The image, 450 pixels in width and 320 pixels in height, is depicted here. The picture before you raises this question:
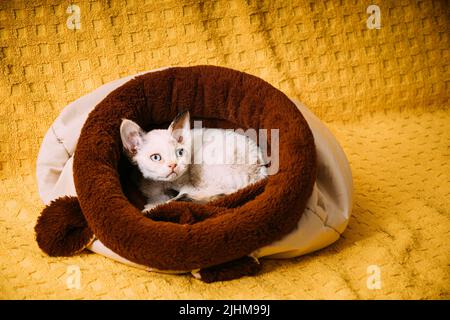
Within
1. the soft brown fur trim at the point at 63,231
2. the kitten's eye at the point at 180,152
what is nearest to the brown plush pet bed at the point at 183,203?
the soft brown fur trim at the point at 63,231

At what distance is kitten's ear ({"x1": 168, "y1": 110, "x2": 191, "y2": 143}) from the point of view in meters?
1.39

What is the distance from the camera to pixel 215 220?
1.18 m

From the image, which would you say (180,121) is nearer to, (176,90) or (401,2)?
(176,90)

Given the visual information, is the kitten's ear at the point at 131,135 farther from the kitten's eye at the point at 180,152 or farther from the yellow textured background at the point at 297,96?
the yellow textured background at the point at 297,96

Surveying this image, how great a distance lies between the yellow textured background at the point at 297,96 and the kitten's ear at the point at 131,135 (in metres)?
0.33

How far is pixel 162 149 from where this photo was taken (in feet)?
4.60

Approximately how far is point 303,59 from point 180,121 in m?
0.75

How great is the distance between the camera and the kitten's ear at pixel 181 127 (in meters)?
1.39

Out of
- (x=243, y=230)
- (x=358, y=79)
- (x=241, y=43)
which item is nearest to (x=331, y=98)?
(x=358, y=79)

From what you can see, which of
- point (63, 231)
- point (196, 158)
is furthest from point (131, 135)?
point (63, 231)

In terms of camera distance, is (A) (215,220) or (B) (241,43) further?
Answer: (B) (241,43)

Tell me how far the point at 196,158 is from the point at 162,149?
128mm

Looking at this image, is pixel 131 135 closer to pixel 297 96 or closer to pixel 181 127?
pixel 181 127

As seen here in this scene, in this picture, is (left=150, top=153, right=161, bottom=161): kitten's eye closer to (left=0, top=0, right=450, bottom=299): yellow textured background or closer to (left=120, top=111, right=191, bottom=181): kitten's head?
(left=120, top=111, right=191, bottom=181): kitten's head
